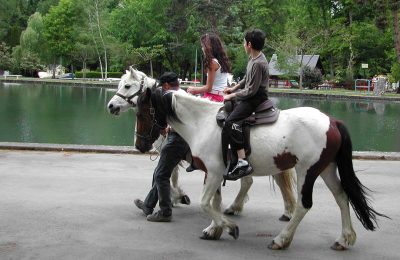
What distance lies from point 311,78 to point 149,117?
4417cm

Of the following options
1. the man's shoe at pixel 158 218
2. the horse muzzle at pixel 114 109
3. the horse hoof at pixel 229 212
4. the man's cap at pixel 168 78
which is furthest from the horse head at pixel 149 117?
the horse hoof at pixel 229 212

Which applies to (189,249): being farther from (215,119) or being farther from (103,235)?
(215,119)

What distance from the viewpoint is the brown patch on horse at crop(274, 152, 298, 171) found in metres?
5.05

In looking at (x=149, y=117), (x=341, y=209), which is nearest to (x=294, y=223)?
(x=341, y=209)

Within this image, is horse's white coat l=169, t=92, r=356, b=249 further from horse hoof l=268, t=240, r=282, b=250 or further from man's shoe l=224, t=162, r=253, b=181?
man's shoe l=224, t=162, r=253, b=181

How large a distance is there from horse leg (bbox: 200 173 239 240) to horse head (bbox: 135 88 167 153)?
2.81 feet

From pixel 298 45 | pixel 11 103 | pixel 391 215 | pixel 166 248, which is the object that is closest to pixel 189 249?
pixel 166 248

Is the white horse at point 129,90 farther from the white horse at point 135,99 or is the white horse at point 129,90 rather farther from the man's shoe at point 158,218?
the man's shoe at point 158,218

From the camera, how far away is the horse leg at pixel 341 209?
5094mm

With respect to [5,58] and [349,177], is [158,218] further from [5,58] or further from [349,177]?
[5,58]

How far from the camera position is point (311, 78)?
4834 cm

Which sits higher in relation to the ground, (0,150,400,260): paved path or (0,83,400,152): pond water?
(0,150,400,260): paved path

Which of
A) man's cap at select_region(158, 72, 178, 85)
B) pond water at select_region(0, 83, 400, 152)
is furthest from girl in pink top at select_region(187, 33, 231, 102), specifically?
pond water at select_region(0, 83, 400, 152)

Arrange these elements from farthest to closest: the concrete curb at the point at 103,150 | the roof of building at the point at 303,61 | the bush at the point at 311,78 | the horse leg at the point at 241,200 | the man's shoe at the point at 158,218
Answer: the bush at the point at 311,78 → the roof of building at the point at 303,61 → the concrete curb at the point at 103,150 → the horse leg at the point at 241,200 → the man's shoe at the point at 158,218
